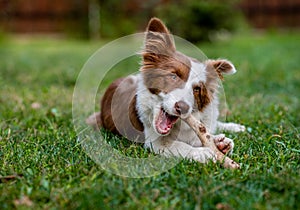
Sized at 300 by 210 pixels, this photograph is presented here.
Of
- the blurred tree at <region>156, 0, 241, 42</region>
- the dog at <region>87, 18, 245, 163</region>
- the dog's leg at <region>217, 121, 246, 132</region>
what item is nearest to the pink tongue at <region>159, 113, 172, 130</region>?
the dog at <region>87, 18, 245, 163</region>

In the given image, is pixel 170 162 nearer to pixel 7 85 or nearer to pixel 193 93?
pixel 193 93

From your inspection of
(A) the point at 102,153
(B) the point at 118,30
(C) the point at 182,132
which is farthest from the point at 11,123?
(B) the point at 118,30

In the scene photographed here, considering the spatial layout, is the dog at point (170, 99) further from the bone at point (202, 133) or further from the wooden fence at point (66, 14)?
the wooden fence at point (66, 14)

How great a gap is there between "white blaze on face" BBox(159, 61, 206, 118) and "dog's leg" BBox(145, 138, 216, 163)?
0.27m

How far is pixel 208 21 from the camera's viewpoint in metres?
11.7

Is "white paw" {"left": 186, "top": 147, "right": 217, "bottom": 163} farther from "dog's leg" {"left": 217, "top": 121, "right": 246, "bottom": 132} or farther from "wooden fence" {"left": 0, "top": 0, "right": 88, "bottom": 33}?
"wooden fence" {"left": 0, "top": 0, "right": 88, "bottom": 33}

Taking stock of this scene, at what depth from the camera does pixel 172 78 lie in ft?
11.4

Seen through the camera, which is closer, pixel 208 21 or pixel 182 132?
pixel 182 132

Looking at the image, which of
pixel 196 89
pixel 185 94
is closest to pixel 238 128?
pixel 196 89

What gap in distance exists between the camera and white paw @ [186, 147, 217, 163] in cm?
338

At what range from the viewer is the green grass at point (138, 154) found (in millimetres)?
2736

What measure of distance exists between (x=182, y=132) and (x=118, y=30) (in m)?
12.2

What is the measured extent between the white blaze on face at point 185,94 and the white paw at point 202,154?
0.27 meters

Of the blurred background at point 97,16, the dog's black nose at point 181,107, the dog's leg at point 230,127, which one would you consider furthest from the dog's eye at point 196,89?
the blurred background at point 97,16
